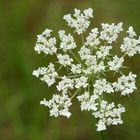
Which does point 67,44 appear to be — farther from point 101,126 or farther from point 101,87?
point 101,126

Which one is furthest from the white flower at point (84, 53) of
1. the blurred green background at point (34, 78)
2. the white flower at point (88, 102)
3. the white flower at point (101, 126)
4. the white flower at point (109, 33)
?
the blurred green background at point (34, 78)

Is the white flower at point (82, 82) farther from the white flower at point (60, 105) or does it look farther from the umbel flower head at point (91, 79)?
the white flower at point (60, 105)

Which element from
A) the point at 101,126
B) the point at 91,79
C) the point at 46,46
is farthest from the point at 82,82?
the point at 46,46

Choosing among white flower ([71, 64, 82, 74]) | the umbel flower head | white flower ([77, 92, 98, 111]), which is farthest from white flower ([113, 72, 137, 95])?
white flower ([71, 64, 82, 74])

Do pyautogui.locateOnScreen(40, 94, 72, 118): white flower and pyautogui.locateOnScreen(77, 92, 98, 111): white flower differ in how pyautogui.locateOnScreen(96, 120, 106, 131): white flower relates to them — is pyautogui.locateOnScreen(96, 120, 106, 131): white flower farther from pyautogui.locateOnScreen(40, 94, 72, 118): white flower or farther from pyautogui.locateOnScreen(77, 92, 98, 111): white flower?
pyautogui.locateOnScreen(40, 94, 72, 118): white flower

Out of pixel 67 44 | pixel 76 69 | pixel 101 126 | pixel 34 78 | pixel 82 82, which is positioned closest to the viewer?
pixel 101 126
